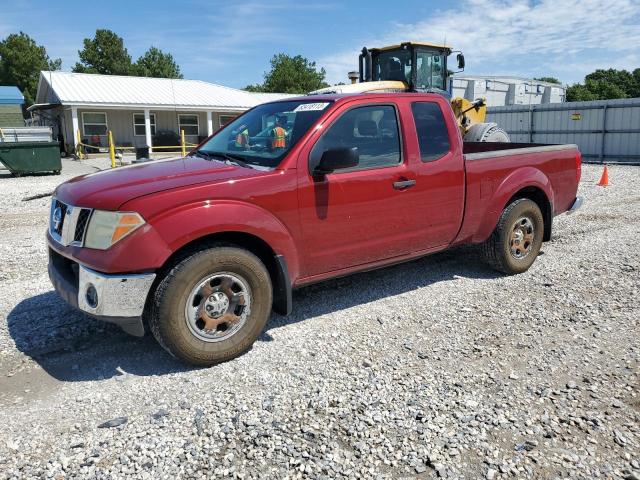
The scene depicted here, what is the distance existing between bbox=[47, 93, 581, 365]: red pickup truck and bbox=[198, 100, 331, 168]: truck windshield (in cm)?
2

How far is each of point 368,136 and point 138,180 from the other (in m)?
1.90

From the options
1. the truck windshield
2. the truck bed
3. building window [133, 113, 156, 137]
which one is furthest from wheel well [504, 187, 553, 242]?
building window [133, 113, 156, 137]

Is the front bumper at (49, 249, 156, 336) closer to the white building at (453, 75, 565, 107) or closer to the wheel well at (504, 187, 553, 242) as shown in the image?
the wheel well at (504, 187, 553, 242)

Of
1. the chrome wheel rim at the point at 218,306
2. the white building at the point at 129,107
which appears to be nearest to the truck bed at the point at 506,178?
the chrome wheel rim at the point at 218,306

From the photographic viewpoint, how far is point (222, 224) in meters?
3.62

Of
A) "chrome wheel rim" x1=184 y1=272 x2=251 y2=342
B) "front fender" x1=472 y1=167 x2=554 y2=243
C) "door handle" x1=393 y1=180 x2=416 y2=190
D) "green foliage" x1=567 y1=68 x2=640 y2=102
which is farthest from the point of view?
"green foliage" x1=567 y1=68 x2=640 y2=102

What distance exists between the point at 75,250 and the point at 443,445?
Answer: 2630mm

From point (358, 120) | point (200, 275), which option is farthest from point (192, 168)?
point (358, 120)

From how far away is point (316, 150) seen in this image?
4.16 m

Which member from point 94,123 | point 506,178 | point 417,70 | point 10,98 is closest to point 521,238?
point 506,178

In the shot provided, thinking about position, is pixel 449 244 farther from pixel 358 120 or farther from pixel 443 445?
pixel 443 445

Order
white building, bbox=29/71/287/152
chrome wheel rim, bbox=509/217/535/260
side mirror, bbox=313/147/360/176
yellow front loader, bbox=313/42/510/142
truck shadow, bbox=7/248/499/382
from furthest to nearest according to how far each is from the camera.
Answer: white building, bbox=29/71/287/152 < yellow front loader, bbox=313/42/510/142 < chrome wheel rim, bbox=509/217/535/260 < side mirror, bbox=313/147/360/176 < truck shadow, bbox=7/248/499/382

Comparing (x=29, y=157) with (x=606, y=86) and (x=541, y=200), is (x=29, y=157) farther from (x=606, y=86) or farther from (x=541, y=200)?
(x=606, y=86)

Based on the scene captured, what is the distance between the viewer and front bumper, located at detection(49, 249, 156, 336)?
3.38 meters
